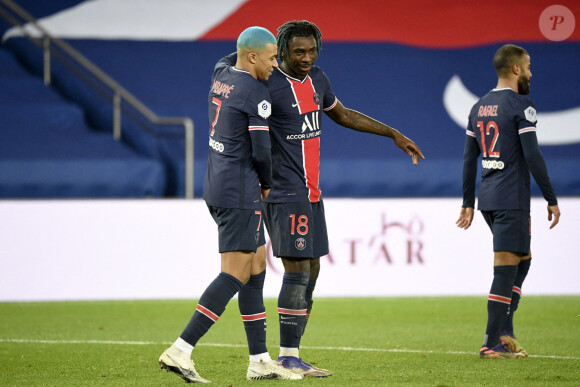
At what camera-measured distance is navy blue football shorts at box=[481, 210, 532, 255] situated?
19.8ft

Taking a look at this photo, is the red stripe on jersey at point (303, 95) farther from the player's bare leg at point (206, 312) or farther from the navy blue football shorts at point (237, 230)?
the player's bare leg at point (206, 312)

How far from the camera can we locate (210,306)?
4887 millimetres

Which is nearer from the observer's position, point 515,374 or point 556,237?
point 515,374

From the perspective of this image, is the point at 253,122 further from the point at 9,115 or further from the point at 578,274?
the point at 9,115

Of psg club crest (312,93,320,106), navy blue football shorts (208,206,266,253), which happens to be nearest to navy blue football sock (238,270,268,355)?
navy blue football shorts (208,206,266,253)

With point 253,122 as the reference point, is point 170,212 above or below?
below

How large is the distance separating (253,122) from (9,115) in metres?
9.30

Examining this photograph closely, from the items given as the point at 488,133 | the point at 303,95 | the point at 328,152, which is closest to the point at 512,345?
the point at 488,133

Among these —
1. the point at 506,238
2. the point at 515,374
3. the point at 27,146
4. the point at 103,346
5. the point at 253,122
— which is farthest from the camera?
the point at 27,146

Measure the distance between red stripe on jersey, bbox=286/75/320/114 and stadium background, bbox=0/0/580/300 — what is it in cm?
565

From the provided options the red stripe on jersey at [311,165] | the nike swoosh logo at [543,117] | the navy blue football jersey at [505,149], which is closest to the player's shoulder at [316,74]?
the red stripe on jersey at [311,165]

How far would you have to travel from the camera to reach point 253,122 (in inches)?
194

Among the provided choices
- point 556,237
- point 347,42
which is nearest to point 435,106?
point 347,42

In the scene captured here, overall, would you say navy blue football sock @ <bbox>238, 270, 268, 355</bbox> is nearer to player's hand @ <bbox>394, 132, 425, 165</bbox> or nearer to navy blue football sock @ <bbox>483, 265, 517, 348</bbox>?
player's hand @ <bbox>394, 132, 425, 165</bbox>
